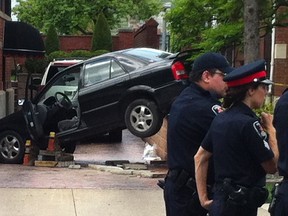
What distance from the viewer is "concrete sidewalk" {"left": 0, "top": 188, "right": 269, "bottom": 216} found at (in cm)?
848

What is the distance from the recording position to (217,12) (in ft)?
44.6

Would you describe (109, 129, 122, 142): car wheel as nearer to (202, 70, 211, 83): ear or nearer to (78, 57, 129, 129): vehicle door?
(78, 57, 129, 129): vehicle door

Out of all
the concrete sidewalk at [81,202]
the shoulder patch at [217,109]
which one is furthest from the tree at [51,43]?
the shoulder patch at [217,109]

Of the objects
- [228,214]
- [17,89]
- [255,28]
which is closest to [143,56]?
[255,28]

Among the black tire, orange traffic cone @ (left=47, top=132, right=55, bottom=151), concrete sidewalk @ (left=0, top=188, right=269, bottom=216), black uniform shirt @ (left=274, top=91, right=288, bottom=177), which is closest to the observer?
black uniform shirt @ (left=274, top=91, right=288, bottom=177)

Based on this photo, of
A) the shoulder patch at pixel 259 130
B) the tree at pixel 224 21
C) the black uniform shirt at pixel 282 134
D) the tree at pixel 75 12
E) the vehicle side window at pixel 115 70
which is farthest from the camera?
the tree at pixel 75 12

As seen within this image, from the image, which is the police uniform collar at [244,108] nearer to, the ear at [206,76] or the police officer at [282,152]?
the police officer at [282,152]

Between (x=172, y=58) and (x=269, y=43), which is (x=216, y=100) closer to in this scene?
(x=172, y=58)

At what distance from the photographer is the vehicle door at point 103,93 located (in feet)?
38.9

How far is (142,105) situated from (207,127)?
6.51 meters

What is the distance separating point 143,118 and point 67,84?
322cm

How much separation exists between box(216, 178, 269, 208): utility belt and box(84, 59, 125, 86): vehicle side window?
7.81 meters

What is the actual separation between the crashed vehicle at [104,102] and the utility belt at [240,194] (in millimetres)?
6939

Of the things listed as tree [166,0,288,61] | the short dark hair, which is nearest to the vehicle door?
tree [166,0,288,61]
